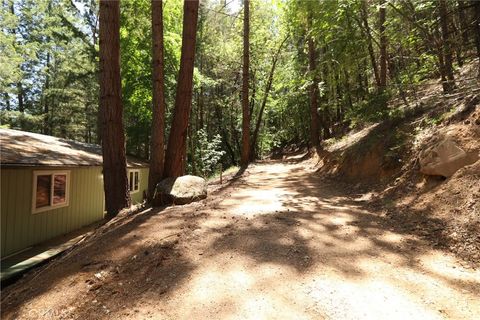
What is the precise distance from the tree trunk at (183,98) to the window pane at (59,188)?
442 centimetres

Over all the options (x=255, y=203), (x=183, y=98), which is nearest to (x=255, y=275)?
(x=255, y=203)

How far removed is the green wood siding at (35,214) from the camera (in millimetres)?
8094

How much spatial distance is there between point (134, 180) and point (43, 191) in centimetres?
561

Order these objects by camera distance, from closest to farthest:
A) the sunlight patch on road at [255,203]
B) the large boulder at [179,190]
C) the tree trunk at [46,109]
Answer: the sunlight patch on road at [255,203]
the large boulder at [179,190]
the tree trunk at [46,109]

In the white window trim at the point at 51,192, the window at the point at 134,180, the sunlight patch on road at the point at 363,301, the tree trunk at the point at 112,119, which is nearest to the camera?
the sunlight patch on road at the point at 363,301

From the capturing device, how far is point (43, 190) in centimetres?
933

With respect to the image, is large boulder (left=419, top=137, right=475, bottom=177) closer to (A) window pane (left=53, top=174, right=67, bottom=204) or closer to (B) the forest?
(B) the forest

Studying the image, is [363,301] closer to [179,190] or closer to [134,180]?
[179,190]

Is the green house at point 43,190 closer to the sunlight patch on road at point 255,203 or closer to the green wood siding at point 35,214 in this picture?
the green wood siding at point 35,214

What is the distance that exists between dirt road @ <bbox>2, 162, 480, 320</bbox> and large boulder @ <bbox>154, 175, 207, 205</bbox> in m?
1.41

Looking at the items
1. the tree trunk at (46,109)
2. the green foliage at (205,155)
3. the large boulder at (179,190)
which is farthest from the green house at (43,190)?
the tree trunk at (46,109)

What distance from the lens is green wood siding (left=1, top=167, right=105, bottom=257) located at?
26.6ft

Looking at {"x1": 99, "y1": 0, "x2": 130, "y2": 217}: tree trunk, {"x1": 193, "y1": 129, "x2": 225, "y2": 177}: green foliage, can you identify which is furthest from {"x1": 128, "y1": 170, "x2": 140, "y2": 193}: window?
{"x1": 99, "y1": 0, "x2": 130, "y2": 217}: tree trunk

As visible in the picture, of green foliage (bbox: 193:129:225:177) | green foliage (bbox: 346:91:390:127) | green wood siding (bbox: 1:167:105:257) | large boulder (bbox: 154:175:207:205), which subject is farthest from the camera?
green foliage (bbox: 193:129:225:177)
